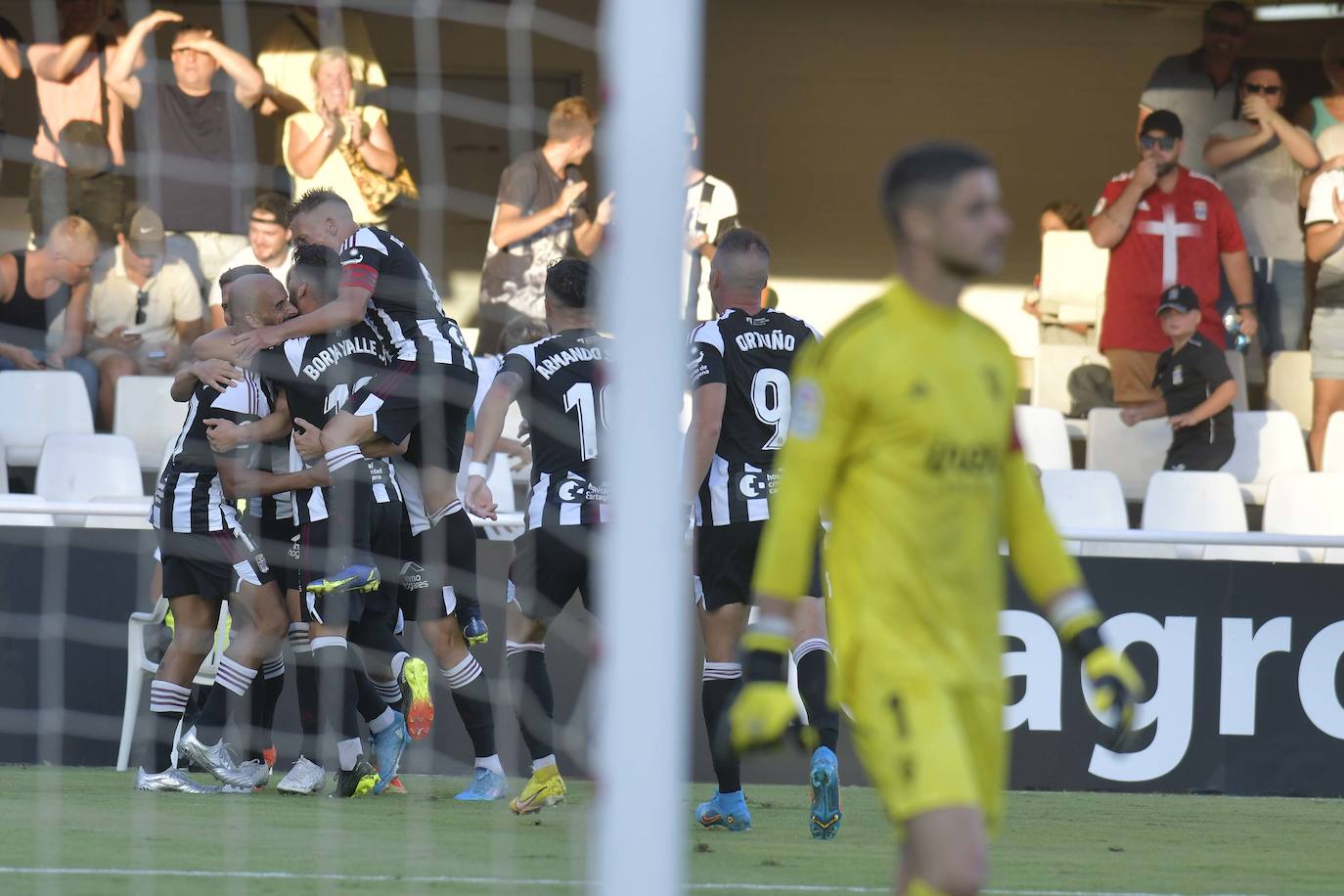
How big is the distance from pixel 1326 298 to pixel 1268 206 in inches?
43.2

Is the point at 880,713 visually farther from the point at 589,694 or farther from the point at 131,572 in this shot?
the point at 131,572

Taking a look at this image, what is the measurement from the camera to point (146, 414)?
10086mm

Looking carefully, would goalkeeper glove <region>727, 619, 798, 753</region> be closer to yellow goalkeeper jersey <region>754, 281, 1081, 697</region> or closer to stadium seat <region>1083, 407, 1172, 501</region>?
yellow goalkeeper jersey <region>754, 281, 1081, 697</region>

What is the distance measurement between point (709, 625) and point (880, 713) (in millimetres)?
3007

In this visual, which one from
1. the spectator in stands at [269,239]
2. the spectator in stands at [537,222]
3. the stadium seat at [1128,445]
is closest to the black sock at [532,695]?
the spectator in stands at [537,222]

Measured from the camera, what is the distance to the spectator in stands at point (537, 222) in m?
8.94

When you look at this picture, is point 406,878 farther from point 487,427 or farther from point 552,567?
point 487,427

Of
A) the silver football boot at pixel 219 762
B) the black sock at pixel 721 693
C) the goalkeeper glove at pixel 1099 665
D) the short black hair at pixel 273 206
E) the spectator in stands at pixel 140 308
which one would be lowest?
the silver football boot at pixel 219 762

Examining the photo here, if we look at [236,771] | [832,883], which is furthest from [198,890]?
[236,771]

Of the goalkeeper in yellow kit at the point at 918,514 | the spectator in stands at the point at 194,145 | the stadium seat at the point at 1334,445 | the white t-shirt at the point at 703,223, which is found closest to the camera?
the goalkeeper in yellow kit at the point at 918,514

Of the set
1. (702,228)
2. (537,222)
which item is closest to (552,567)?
(537,222)

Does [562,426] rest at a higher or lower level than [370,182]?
lower

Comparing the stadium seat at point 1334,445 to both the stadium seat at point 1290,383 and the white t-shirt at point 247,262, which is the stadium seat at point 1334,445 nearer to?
the stadium seat at point 1290,383

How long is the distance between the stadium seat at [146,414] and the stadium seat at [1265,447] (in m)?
5.95
